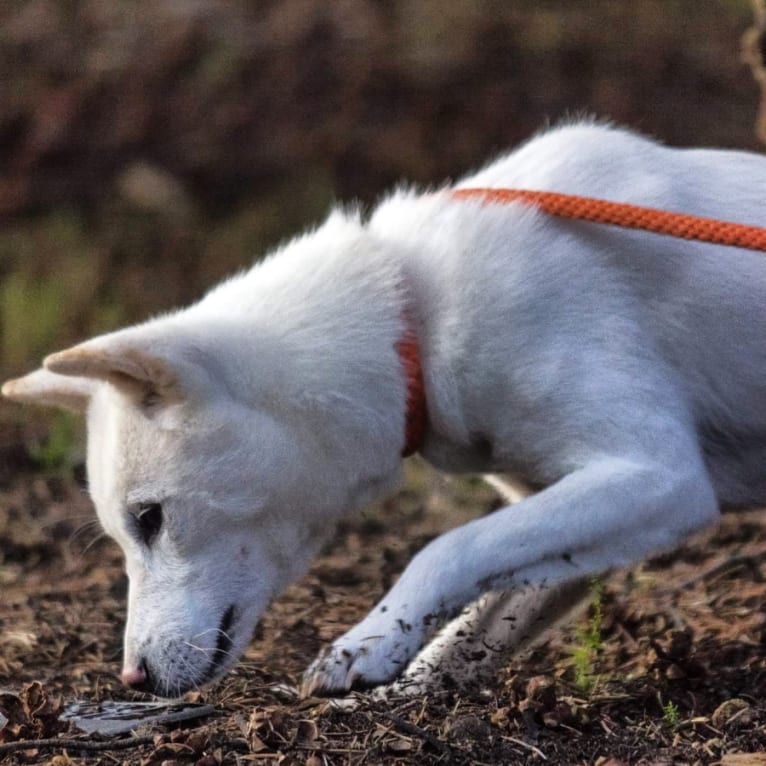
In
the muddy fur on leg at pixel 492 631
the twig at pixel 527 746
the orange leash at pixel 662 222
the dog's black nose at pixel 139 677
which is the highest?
the orange leash at pixel 662 222

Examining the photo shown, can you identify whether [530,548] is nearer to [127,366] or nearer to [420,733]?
[420,733]

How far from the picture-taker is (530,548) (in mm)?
3305

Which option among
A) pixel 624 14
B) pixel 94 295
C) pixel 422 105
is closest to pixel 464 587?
pixel 94 295

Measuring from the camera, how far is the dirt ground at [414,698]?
3.14m

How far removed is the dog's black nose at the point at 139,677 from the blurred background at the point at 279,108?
464cm

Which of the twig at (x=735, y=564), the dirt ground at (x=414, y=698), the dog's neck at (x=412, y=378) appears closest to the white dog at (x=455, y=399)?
the dog's neck at (x=412, y=378)

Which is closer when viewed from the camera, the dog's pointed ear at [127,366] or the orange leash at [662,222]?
the dog's pointed ear at [127,366]

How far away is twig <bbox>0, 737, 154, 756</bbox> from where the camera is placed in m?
3.14

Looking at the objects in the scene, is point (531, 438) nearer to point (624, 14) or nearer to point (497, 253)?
point (497, 253)

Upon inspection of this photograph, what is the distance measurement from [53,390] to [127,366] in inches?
26.1

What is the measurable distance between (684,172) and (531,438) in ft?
2.84

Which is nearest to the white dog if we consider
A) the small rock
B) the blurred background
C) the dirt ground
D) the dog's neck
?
the dog's neck

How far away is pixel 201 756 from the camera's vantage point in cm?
310

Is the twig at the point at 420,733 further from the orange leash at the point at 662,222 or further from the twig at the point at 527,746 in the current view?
the orange leash at the point at 662,222
